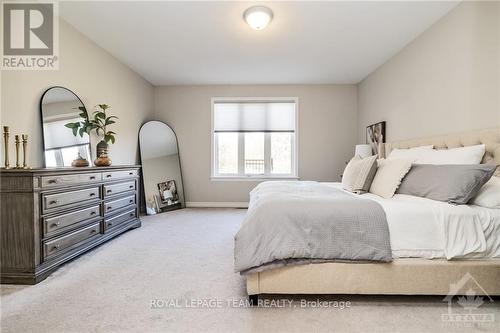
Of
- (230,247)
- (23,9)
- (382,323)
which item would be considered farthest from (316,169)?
(23,9)

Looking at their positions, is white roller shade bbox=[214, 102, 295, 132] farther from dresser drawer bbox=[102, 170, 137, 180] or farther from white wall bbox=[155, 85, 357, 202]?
dresser drawer bbox=[102, 170, 137, 180]

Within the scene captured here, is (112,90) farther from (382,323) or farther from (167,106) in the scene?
(382,323)

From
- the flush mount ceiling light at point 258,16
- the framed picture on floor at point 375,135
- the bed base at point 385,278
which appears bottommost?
the bed base at point 385,278

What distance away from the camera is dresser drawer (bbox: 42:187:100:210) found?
2.09 meters

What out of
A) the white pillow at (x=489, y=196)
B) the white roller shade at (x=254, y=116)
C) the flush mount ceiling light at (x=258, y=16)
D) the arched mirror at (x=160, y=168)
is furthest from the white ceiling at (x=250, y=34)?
the white pillow at (x=489, y=196)

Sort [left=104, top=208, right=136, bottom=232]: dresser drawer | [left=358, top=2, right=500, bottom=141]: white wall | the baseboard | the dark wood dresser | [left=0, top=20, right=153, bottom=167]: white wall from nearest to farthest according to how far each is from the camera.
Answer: the dark wood dresser
[left=358, top=2, right=500, bottom=141]: white wall
[left=0, top=20, right=153, bottom=167]: white wall
[left=104, top=208, right=136, bottom=232]: dresser drawer
the baseboard

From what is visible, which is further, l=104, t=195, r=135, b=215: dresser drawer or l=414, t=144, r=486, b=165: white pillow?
l=104, t=195, r=135, b=215: dresser drawer

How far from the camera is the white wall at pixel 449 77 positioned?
7.14ft

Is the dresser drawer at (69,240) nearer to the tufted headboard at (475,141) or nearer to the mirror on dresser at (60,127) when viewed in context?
the mirror on dresser at (60,127)

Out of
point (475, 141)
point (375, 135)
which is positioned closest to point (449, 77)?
point (475, 141)

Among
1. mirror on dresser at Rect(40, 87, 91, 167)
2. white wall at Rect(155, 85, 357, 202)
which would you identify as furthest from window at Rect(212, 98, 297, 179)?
mirror on dresser at Rect(40, 87, 91, 167)

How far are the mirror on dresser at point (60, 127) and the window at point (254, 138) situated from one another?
101 inches

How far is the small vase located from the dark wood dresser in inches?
10.2

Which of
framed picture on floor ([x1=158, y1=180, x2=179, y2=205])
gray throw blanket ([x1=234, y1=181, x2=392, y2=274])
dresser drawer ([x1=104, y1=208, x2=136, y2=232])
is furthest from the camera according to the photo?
framed picture on floor ([x1=158, y1=180, x2=179, y2=205])
